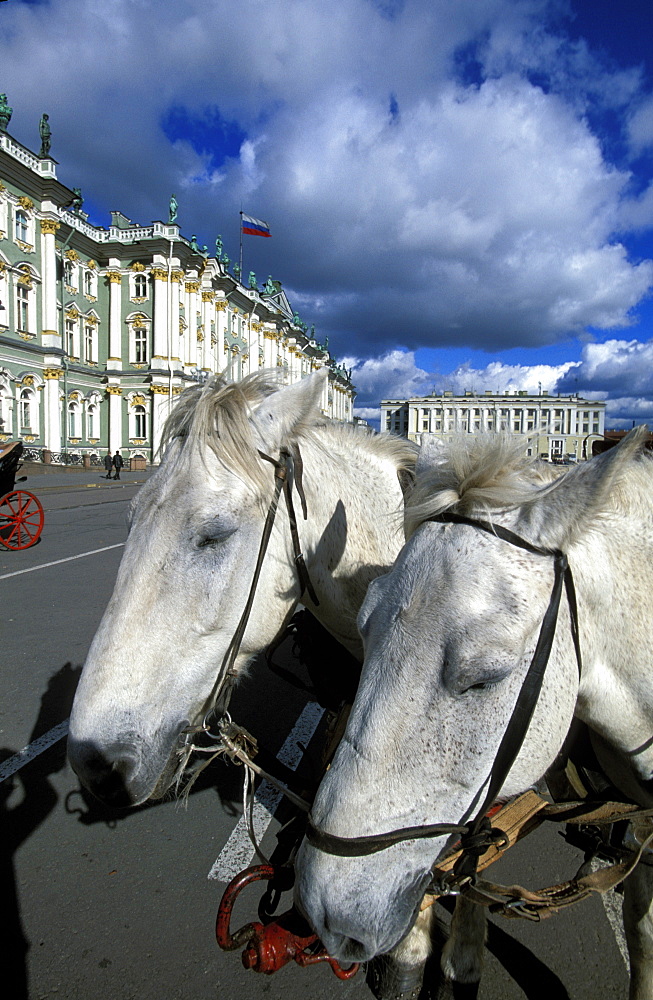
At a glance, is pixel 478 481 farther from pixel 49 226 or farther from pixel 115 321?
pixel 115 321

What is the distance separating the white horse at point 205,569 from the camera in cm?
144

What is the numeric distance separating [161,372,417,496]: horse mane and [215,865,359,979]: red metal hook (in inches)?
47.7

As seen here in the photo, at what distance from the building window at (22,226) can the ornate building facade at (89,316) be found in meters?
0.07

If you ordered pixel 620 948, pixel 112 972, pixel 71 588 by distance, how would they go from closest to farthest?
1. pixel 112 972
2. pixel 620 948
3. pixel 71 588

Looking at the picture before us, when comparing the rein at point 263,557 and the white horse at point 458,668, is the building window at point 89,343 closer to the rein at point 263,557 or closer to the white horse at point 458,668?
the rein at point 263,557

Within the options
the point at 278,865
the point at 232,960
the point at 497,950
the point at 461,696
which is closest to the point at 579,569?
the point at 461,696

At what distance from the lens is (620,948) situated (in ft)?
6.98

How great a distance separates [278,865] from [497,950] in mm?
1162

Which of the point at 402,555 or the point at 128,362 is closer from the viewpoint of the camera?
the point at 402,555

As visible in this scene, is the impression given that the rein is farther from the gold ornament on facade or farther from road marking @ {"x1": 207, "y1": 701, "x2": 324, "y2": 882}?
the gold ornament on facade

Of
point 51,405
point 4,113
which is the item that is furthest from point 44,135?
point 51,405

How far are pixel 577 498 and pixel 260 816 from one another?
2.72m

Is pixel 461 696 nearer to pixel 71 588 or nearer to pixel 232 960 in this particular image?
pixel 232 960

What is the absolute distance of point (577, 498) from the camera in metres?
1.16
